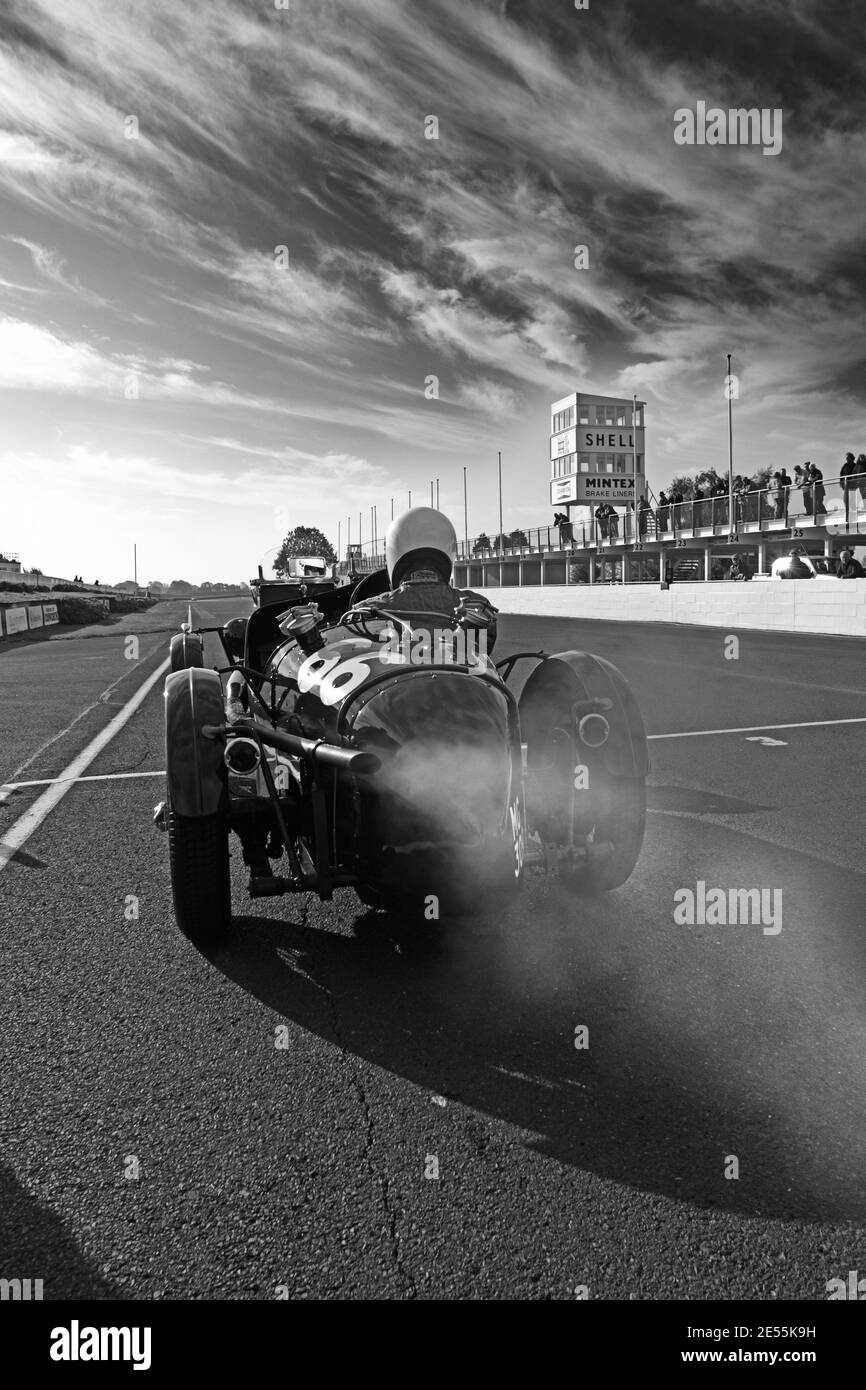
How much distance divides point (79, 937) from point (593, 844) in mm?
2238

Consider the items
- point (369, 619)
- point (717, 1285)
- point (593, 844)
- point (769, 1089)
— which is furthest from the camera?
point (369, 619)

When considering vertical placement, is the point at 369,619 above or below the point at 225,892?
above

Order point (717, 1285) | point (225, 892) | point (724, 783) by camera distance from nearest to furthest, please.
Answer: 1. point (717, 1285)
2. point (225, 892)
3. point (724, 783)

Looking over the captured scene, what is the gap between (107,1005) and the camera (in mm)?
2943

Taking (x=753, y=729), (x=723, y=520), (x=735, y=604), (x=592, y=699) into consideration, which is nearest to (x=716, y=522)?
(x=723, y=520)

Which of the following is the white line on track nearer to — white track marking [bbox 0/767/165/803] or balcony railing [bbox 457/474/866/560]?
white track marking [bbox 0/767/165/803]

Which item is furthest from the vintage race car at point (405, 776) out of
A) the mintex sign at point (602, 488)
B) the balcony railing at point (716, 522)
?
the mintex sign at point (602, 488)

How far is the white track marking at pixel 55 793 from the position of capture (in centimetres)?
478

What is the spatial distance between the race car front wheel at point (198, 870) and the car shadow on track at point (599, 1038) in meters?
0.19

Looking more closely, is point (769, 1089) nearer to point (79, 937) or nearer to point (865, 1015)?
point (865, 1015)

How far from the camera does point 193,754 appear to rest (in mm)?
3477

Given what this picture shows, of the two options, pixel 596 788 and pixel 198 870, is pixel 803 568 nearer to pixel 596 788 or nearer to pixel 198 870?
pixel 596 788
